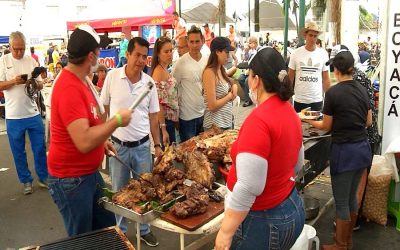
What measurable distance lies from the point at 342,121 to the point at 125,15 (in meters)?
5.32

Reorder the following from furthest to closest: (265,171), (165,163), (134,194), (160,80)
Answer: (160,80) → (165,163) → (134,194) → (265,171)

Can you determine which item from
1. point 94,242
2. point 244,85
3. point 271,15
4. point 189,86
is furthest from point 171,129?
point 271,15

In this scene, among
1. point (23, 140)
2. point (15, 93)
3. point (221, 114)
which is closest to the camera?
point (221, 114)

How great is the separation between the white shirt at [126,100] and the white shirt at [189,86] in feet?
2.99

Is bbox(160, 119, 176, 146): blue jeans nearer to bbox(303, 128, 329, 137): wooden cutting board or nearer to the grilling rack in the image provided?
bbox(303, 128, 329, 137): wooden cutting board

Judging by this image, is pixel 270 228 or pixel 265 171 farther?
pixel 270 228

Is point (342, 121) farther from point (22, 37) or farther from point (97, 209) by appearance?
point (22, 37)

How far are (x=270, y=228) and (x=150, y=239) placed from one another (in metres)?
2.07

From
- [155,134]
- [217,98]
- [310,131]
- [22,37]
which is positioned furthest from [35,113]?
[310,131]

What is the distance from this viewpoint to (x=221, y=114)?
12.8ft

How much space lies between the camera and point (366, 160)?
10.6 feet

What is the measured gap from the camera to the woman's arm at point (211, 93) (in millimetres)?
3693

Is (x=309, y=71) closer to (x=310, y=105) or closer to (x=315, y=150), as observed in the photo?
(x=310, y=105)

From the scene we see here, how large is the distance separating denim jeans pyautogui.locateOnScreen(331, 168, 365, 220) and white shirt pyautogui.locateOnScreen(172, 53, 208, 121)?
1649 millimetres
